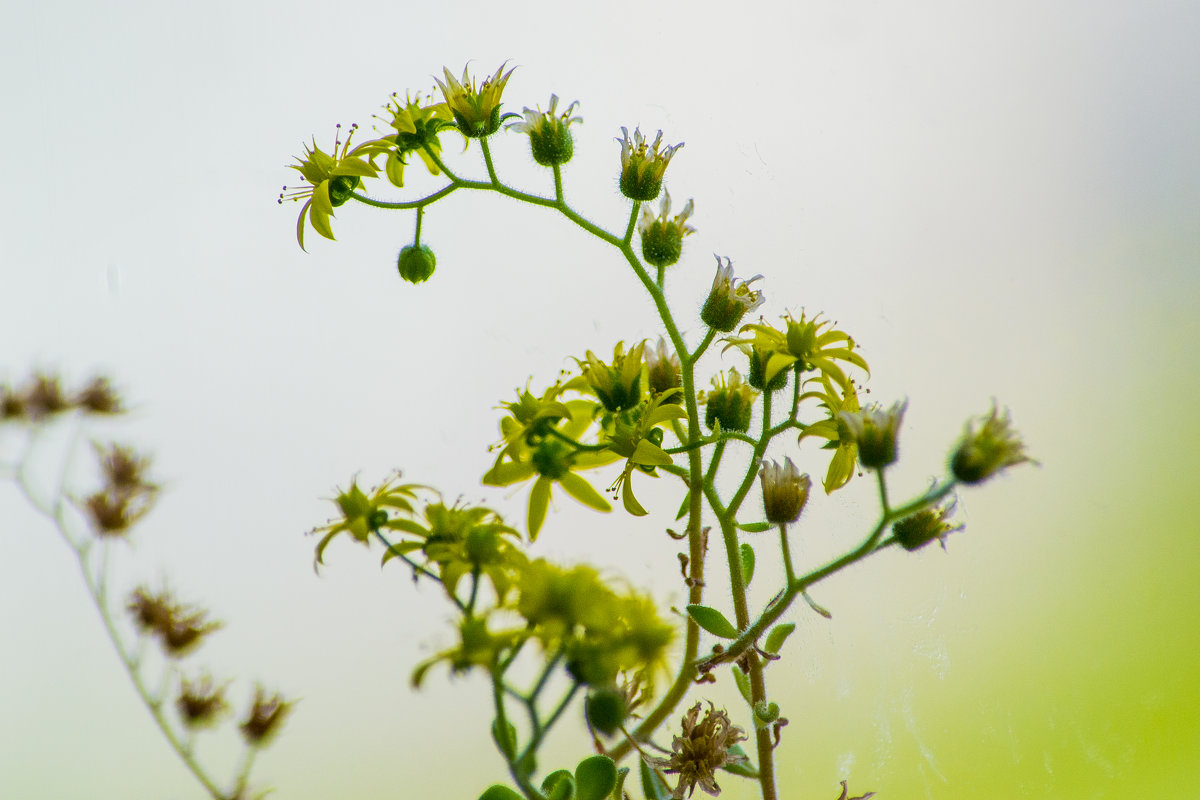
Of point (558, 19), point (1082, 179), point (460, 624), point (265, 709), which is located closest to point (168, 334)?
point (265, 709)

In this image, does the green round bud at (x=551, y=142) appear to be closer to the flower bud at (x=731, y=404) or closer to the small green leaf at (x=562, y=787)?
the flower bud at (x=731, y=404)

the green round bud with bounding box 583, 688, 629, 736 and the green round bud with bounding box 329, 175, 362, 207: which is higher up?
the green round bud with bounding box 329, 175, 362, 207

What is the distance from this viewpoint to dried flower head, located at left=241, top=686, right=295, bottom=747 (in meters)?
0.69

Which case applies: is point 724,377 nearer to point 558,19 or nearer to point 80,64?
point 558,19

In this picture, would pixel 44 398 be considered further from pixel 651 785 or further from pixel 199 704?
pixel 651 785

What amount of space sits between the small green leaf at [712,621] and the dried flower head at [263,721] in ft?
1.23

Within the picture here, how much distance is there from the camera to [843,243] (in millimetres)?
781

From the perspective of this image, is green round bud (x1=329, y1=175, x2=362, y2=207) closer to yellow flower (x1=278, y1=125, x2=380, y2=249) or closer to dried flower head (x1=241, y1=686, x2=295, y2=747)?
yellow flower (x1=278, y1=125, x2=380, y2=249)

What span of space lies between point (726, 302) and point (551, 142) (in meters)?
0.16

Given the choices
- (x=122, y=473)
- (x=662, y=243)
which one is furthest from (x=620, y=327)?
(x=122, y=473)

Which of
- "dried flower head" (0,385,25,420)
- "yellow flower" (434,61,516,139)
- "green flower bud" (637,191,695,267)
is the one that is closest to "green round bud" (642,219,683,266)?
"green flower bud" (637,191,695,267)

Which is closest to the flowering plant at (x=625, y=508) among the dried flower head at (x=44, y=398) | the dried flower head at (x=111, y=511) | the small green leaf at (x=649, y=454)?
the small green leaf at (x=649, y=454)

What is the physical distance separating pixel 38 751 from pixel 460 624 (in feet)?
1.92

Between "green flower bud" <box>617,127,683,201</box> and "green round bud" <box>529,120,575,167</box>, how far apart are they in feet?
0.14
